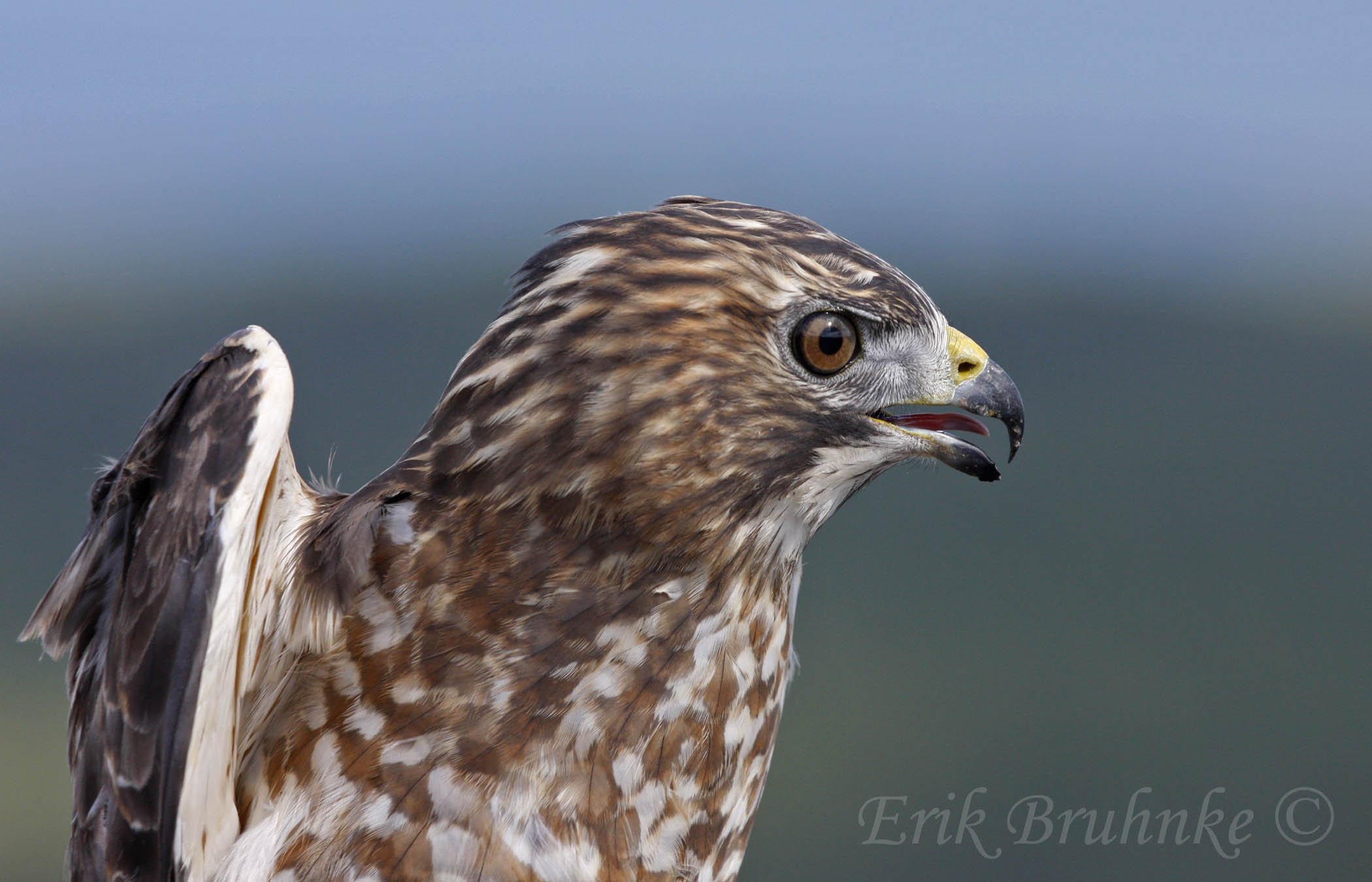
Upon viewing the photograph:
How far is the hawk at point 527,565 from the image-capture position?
2236mm

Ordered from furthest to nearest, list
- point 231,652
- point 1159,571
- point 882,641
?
point 1159,571
point 882,641
point 231,652

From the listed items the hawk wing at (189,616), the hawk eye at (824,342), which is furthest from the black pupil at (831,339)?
the hawk wing at (189,616)

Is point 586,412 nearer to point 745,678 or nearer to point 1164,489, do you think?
point 745,678

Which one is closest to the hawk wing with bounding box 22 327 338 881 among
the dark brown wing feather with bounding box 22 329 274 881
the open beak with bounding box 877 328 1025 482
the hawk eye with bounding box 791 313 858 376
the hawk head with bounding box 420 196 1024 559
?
the dark brown wing feather with bounding box 22 329 274 881

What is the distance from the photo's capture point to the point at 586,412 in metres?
2.27

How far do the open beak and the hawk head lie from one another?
0.16 ft

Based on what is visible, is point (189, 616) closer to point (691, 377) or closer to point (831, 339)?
point (691, 377)

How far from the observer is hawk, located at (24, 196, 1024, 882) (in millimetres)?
2236

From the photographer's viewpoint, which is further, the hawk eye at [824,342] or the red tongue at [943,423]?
the red tongue at [943,423]

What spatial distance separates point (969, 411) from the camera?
258cm

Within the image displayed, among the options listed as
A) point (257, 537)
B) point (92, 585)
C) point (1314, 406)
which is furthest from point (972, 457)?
point (1314, 406)

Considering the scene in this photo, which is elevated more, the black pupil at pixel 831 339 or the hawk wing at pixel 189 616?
the black pupil at pixel 831 339

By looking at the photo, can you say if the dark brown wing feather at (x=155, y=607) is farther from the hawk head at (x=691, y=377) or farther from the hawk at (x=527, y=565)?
the hawk head at (x=691, y=377)

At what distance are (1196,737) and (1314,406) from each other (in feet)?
38.1
